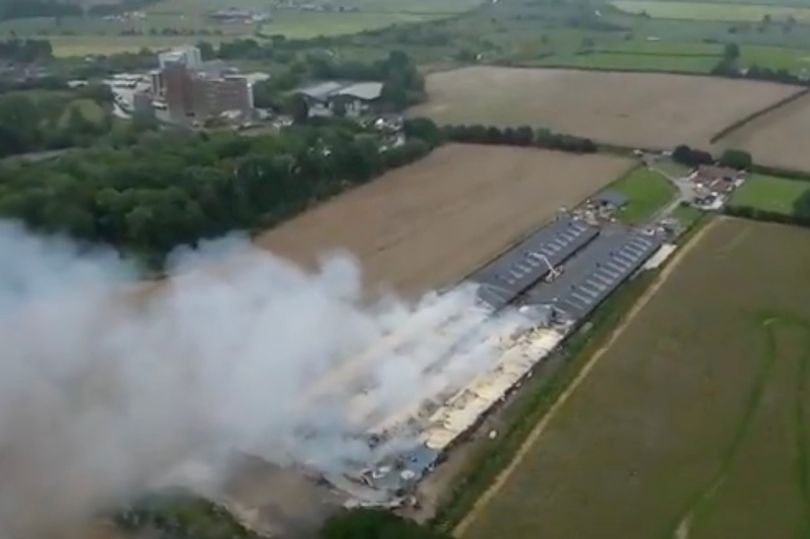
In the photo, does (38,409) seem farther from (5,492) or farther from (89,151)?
(89,151)

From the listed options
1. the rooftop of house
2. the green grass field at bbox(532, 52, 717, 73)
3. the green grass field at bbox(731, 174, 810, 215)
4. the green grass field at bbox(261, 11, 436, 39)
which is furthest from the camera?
the green grass field at bbox(261, 11, 436, 39)

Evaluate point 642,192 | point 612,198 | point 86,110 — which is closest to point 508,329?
point 612,198

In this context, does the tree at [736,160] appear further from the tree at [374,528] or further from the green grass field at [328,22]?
the green grass field at [328,22]

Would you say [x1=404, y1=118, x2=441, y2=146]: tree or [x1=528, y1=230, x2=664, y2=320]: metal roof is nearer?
[x1=528, y1=230, x2=664, y2=320]: metal roof

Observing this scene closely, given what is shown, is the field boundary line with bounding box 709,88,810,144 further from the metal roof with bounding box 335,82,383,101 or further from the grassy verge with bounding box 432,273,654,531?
the grassy verge with bounding box 432,273,654,531

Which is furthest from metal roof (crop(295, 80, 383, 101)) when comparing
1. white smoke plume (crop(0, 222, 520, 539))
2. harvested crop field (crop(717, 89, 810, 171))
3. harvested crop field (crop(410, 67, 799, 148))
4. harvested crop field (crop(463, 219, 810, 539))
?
white smoke plume (crop(0, 222, 520, 539))

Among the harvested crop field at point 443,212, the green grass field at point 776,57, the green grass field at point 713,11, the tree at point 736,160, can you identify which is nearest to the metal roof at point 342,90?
the harvested crop field at point 443,212
